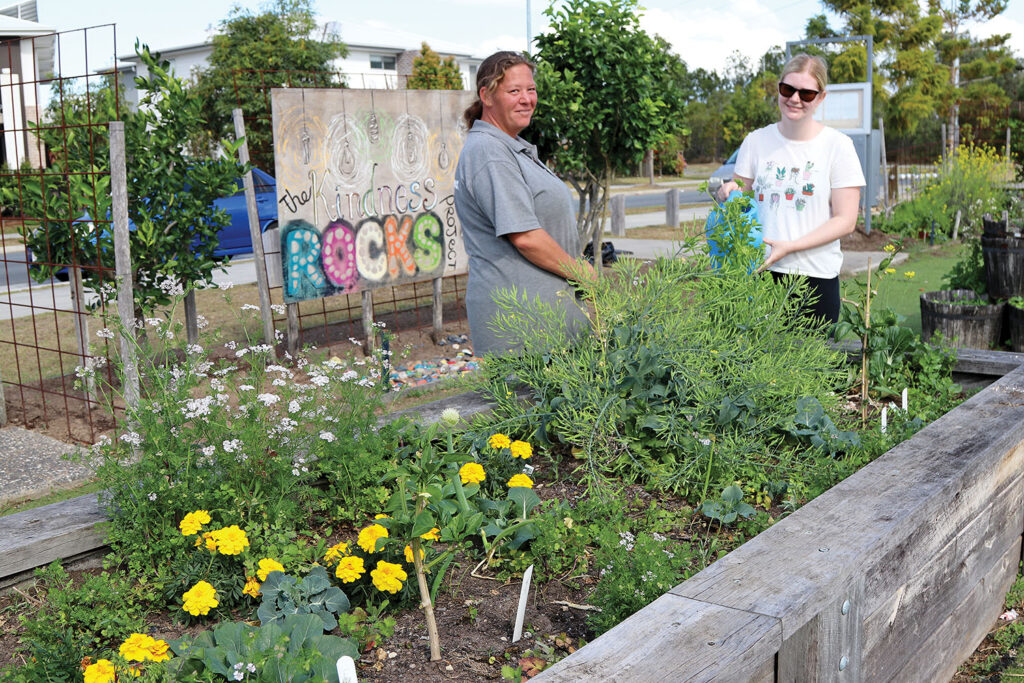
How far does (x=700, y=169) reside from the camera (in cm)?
4966

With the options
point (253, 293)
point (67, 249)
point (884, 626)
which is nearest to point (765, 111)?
point (253, 293)

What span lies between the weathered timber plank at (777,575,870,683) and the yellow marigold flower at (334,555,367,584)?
2.97 feet

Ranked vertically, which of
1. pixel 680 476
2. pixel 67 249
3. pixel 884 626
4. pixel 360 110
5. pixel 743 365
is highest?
pixel 360 110

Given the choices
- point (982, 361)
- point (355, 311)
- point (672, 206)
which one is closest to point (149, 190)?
point (355, 311)

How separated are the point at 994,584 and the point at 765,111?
40.1 meters

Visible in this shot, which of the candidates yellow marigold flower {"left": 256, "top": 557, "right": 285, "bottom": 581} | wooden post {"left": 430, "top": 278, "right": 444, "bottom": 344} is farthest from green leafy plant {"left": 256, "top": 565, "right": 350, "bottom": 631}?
wooden post {"left": 430, "top": 278, "right": 444, "bottom": 344}

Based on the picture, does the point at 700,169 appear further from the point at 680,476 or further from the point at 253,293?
the point at 680,476

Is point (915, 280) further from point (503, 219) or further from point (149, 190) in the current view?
point (503, 219)

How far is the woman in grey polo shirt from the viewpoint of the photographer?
3.08 m

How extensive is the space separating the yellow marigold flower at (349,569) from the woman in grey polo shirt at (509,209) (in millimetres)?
1149

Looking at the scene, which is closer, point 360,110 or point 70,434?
point 70,434

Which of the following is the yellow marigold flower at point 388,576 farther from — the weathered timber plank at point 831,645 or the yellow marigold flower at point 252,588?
the weathered timber plank at point 831,645

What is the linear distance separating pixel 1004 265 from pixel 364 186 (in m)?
4.66

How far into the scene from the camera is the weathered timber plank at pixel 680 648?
63.6 inches
